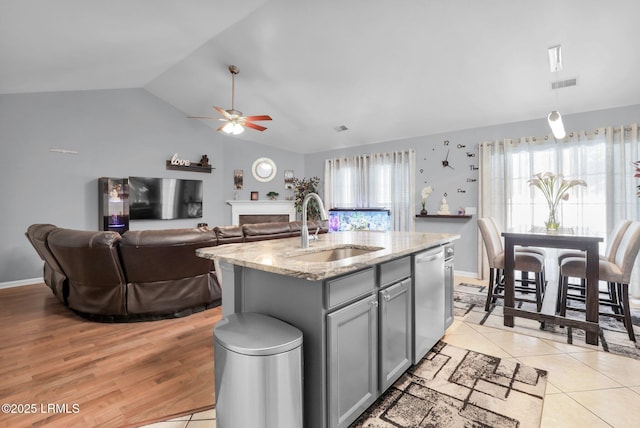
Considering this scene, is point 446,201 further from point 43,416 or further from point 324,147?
point 43,416

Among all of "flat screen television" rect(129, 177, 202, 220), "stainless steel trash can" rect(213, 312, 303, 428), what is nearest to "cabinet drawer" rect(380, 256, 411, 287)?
"stainless steel trash can" rect(213, 312, 303, 428)

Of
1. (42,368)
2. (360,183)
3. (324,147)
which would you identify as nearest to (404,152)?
(360,183)

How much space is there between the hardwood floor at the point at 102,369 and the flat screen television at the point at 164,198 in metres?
2.54

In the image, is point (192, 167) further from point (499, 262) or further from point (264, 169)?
point (499, 262)

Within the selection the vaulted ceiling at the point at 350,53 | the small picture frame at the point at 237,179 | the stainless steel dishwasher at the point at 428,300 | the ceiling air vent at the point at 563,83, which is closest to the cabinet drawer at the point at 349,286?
the stainless steel dishwasher at the point at 428,300

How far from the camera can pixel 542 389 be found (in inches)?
78.6

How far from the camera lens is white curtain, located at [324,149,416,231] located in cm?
596

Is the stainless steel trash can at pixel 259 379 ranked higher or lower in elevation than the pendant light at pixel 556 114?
lower

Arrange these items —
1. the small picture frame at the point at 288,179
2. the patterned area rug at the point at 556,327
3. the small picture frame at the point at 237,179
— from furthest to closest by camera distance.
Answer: the small picture frame at the point at 288,179 → the small picture frame at the point at 237,179 → the patterned area rug at the point at 556,327

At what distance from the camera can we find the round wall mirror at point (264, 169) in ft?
24.1

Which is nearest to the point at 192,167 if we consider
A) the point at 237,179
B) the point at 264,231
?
the point at 237,179

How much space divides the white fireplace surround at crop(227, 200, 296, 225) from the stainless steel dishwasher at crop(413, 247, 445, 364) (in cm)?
524

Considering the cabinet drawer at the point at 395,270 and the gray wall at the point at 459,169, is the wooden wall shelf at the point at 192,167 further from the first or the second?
the cabinet drawer at the point at 395,270

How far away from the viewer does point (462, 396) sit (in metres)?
1.93
